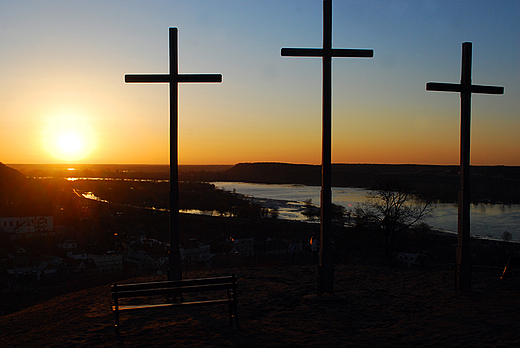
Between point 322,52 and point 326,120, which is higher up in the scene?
point 322,52

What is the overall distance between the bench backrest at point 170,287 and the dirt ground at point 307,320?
0.49 meters

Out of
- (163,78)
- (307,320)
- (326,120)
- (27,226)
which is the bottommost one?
(27,226)

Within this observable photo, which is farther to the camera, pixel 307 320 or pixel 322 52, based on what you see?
pixel 322 52

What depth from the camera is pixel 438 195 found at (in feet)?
230

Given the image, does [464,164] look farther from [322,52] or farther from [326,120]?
[322,52]

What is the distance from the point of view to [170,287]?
211 inches

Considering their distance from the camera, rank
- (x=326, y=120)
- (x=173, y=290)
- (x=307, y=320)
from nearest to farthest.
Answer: (x=173, y=290) → (x=307, y=320) → (x=326, y=120)

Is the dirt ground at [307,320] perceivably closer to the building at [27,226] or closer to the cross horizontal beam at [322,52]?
the cross horizontal beam at [322,52]

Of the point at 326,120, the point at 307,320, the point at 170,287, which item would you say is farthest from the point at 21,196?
the point at 307,320

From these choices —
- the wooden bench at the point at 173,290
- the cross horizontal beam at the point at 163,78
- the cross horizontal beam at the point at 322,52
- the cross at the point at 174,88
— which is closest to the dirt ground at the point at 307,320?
the wooden bench at the point at 173,290

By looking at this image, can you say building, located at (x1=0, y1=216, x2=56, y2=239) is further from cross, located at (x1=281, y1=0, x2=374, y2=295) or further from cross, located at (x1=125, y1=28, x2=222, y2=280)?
cross, located at (x1=281, y1=0, x2=374, y2=295)

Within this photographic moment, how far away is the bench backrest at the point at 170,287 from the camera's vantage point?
16.9ft

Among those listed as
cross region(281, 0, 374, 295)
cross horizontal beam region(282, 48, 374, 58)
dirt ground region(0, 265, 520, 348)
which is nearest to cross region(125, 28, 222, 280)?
cross horizontal beam region(282, 48, 374, 58)

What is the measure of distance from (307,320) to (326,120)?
317 cm
